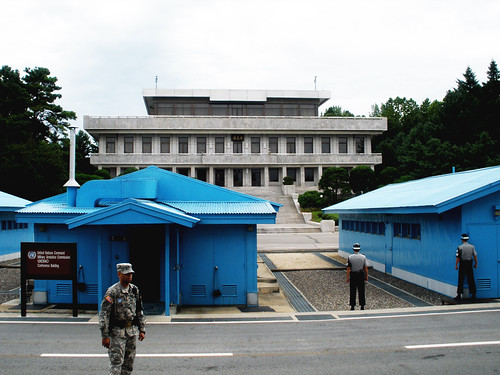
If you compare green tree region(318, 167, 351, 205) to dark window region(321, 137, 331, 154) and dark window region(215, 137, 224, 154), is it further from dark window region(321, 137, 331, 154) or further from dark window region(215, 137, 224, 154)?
dark window region(215, 137, 224, 154)

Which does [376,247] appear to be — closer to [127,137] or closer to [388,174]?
[388,174]

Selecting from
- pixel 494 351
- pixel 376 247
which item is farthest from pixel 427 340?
pixel 376 247

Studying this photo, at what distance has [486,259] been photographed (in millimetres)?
13742

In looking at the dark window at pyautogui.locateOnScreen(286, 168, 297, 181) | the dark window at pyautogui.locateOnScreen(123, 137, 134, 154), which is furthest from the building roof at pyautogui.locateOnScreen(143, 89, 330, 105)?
the dark window at pyautogui.locateOnScreen(286, 168, 297, 181)

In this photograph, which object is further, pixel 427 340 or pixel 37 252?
pixel 37 252

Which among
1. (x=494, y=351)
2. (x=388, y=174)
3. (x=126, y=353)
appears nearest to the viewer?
(x=126, y=353)

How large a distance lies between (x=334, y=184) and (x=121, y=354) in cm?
4348

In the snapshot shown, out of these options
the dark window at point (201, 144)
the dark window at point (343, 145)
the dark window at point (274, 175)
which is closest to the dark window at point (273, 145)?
the dark window at point (274, 175)

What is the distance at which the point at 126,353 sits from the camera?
640 centimetres

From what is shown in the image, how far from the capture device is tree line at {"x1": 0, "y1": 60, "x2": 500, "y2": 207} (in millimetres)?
37375

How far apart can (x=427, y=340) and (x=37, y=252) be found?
10.1 meters

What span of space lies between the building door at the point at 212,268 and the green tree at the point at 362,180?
3766cm

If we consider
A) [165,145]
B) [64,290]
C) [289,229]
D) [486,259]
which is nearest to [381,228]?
[486,259]

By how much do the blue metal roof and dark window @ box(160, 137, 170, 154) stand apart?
48968mm
